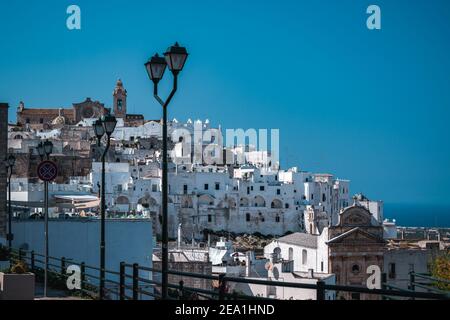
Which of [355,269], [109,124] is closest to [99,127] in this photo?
[109,124]

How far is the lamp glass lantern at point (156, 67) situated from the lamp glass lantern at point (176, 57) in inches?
22.4

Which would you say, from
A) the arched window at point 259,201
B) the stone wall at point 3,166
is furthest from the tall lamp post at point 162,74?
the arched window at point 259,201

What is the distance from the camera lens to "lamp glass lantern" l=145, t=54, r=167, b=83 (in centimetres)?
1354

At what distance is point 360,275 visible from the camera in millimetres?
52281

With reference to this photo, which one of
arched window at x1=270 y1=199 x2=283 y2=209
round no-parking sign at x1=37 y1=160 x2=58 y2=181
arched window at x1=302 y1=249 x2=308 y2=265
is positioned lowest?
arched window at x1=302 y1=249 x2=308 y2=265

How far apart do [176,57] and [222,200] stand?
7196 cm

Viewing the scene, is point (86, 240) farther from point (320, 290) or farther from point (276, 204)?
point (276, 204)

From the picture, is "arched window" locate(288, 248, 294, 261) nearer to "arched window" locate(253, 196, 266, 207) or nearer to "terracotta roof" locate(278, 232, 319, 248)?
"terracotta roof" locate(278, 232, 319, 248)

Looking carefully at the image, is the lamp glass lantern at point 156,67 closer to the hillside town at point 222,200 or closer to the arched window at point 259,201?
the hillside town at point 222,200

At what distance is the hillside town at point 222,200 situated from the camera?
52.0 metres

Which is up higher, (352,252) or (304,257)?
(352,252)

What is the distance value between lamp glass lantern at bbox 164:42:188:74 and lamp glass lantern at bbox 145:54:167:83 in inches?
22.4

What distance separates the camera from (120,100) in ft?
380

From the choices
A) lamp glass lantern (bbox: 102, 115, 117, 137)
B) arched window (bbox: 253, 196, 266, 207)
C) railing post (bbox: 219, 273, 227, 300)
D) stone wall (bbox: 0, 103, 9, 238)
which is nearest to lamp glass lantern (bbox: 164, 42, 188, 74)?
railing post (bbox: 219, 273, 227, 300)
